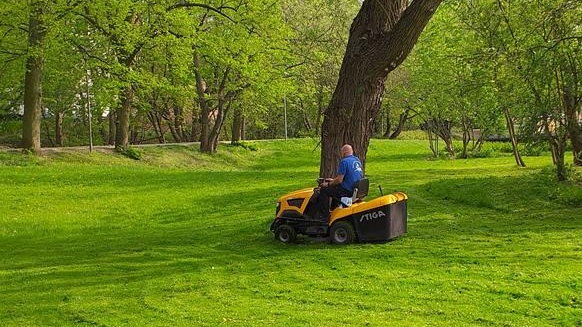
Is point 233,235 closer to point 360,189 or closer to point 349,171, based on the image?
point 360,189

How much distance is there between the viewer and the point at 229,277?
9.17 metres

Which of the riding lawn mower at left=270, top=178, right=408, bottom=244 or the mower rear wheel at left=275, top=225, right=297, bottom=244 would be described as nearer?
the riding lawn mower at left=270, top=178, right=408, bottom=244

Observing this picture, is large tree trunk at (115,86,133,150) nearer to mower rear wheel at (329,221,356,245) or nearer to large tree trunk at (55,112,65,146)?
large tree trunk at (55,112,65,146)

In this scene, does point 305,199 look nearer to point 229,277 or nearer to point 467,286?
point 229,277

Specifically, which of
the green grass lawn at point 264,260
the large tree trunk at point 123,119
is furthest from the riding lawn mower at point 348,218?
the large tree trunk at point 123,119

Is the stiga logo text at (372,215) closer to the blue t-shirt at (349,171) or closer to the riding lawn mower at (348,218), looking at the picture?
the riding lawn mower at (348,218)

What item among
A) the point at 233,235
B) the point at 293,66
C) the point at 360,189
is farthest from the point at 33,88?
the point at 293,66

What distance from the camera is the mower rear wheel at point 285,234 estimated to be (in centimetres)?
1158

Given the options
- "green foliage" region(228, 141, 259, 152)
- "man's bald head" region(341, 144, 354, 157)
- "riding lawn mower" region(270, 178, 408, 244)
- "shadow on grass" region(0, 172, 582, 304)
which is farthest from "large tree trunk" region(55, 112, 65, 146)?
"man's bald head" region(341, 144, 354, 157)

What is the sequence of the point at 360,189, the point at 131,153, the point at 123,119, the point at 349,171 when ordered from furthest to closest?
the point at 131,153
the point at 123,119
the point at 360,189
the point at 349,171

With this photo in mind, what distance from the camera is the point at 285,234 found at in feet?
38.3

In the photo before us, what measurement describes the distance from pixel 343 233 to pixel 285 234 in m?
1.12

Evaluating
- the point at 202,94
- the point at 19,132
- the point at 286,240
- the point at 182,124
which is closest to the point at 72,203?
the point at 286,240

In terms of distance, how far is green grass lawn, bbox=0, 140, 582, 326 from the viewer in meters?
7.09
